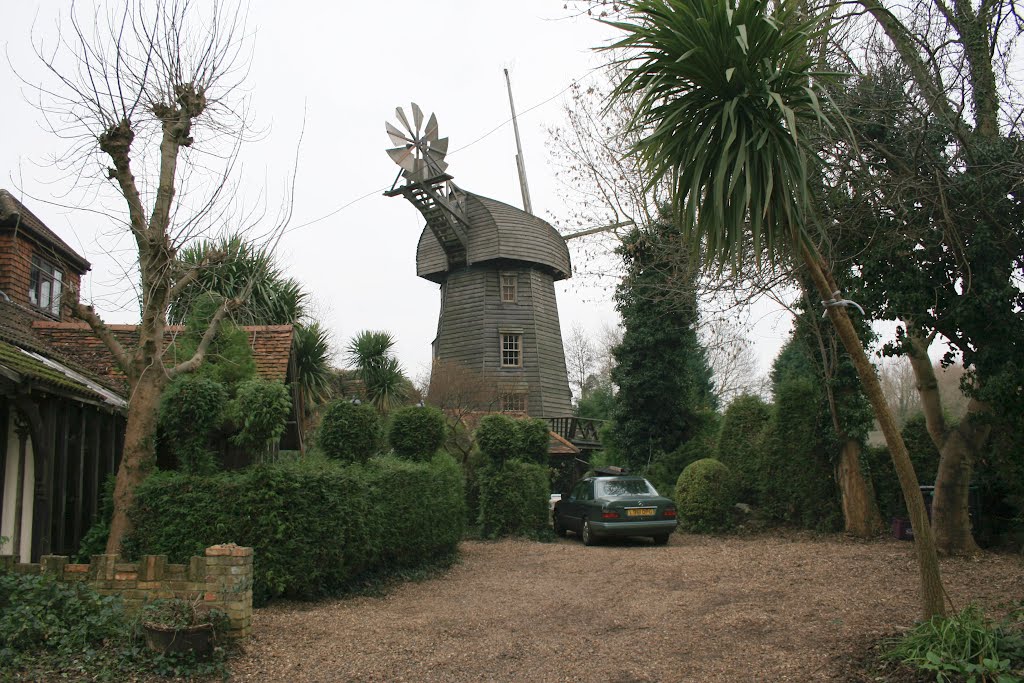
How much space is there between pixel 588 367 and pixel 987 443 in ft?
122

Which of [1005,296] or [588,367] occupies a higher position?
[588,367]

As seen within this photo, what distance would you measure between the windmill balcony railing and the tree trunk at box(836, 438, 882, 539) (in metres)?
15.0

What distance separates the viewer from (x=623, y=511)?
15703 millimetres

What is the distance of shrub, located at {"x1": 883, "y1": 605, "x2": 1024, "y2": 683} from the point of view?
16.4 ft

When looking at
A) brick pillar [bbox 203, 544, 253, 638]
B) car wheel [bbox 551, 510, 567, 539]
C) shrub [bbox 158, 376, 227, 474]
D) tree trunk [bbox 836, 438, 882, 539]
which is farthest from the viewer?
car wheel [bbox 551, 510, 567, 539]

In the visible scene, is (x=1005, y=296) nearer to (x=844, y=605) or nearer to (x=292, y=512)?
(x=844, y=605)

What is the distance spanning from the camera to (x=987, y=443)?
1283cm

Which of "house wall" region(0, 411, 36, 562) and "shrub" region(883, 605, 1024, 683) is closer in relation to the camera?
"shrub" region(883, 605, 1024, 683)

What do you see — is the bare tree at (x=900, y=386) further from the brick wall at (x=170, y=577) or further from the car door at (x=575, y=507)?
the brick wall at (x=170, y=577)

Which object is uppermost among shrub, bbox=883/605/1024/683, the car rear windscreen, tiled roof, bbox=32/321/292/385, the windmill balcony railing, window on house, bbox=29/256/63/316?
window on house, bbox=29/256/63/316

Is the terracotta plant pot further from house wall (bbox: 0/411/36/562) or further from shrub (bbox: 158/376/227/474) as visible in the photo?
house wall (bbox: 0/411/36/562)

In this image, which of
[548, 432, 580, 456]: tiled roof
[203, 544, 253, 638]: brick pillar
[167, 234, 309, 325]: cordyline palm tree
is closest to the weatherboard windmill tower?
[548, 432, 580, 456]: tiled roof

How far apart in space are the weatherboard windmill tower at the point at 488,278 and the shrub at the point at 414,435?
54.9 feet

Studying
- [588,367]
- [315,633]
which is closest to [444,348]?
[588,367]
